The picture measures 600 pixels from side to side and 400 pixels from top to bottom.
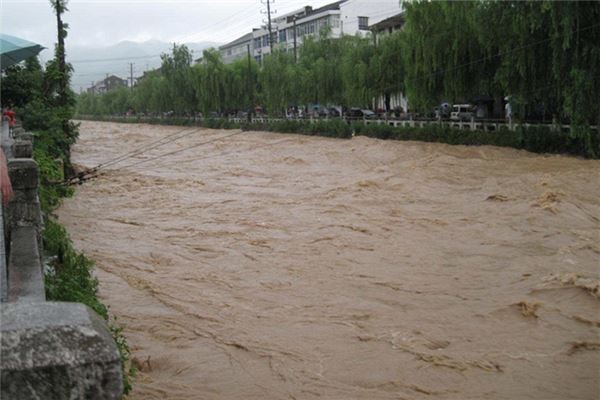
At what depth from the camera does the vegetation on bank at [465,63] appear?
18.0m

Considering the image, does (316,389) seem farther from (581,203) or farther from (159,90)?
(159,90)

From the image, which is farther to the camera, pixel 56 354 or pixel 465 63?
pixel 465 63

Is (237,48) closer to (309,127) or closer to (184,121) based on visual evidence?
(184,121)

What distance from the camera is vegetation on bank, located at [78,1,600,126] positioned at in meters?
18.0

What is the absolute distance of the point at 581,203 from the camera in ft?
45.5

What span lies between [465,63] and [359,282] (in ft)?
58.6

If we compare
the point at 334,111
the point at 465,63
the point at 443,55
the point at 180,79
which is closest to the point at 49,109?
the point at 443,55

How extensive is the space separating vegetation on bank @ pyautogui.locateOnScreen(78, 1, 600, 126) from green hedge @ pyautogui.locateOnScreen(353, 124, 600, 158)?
26.5 inches

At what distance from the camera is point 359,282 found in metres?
9.03

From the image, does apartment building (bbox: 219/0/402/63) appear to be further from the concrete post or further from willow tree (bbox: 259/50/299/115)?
the concrete post

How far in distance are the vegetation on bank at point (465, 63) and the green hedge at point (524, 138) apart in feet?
2.21

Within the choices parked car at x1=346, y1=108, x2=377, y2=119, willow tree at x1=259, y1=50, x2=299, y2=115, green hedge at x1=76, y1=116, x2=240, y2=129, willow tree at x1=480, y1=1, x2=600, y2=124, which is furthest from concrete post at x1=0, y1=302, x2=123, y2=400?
green hedge at x1=76, y1=116, x2=240, y2=129

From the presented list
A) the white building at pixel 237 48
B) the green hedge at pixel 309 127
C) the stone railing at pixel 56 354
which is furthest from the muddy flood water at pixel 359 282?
the white building at pixel 237 48

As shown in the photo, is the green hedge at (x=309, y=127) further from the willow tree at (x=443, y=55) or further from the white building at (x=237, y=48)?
the white building at (x=237, y=48)
